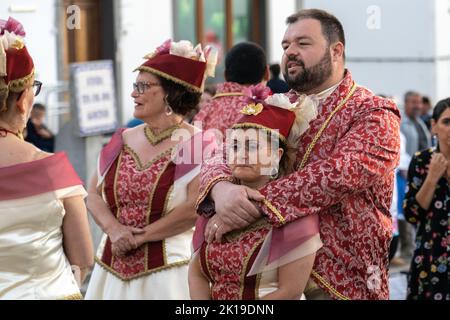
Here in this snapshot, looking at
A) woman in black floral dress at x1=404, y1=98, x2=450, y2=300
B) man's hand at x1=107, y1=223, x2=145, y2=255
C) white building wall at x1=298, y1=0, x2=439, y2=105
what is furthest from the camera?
white building wall at x1=298, y1=0, x2=439, y2=105

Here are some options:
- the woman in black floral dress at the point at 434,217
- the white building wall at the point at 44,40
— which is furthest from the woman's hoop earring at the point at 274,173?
the white building wall at the point at 44,40

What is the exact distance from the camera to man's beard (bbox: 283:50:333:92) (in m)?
3.96

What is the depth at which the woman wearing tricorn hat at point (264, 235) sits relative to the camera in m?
3.83

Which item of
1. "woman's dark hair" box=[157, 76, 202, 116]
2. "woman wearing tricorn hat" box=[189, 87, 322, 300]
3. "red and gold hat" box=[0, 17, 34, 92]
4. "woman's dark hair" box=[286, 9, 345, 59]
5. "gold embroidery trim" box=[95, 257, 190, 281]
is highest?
"woman's dark hair" box=[286, 9, 345, 59]

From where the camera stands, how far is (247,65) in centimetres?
648

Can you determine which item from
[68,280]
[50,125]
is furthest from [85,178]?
[68,280]

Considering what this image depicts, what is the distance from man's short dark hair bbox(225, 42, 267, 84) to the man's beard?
245 cm

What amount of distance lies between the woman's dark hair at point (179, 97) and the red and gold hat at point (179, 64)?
0.02 m

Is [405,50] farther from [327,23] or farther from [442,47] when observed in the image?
[327,23]

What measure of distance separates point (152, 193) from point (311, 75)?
1500mm

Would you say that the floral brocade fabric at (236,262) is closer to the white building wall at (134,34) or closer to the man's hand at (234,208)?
the man's hand at (234,208)

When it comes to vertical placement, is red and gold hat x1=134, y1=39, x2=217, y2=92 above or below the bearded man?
above

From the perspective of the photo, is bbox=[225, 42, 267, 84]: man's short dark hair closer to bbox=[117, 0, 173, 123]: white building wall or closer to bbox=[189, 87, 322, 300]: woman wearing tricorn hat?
bbox=[189, 87, 322, 300]: woman wearing tricorn hat

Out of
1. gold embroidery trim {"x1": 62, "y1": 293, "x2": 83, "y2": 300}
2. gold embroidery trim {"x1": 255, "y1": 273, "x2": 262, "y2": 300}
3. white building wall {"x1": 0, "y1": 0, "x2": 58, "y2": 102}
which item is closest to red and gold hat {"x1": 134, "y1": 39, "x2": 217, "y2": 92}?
gold embroidery trim {"x1": 62, "y1": 293, "x2": 83, "y2": 300}
